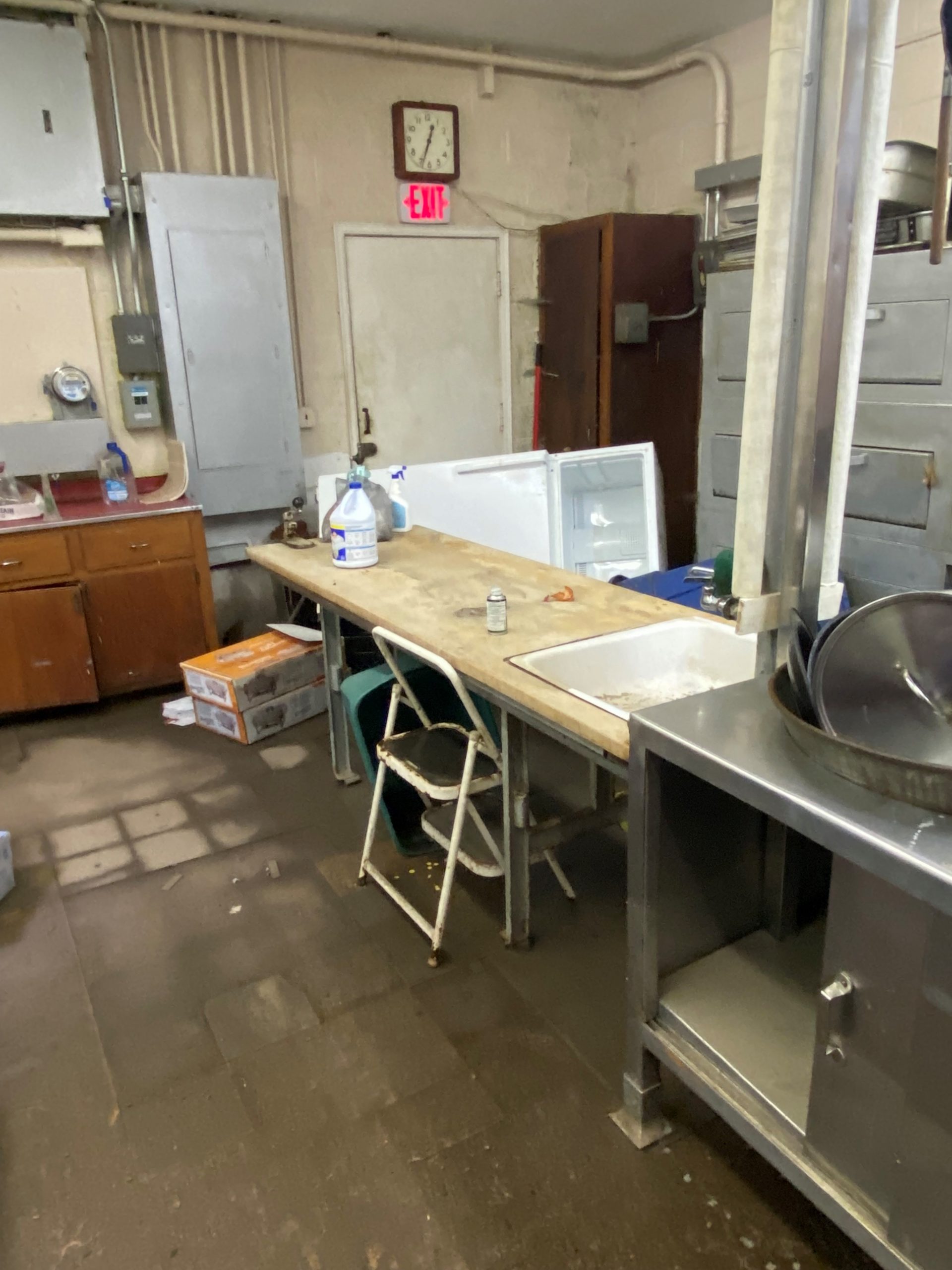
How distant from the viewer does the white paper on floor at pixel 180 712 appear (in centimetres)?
349

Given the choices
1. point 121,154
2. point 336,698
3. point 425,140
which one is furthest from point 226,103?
point 336,698

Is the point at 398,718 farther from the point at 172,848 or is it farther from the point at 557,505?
the point at 557,505

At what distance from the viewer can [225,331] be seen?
3785mm

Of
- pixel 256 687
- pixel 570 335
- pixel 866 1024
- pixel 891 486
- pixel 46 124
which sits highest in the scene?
pixel 46 124

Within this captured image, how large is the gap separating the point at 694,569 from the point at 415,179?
8.44 ft

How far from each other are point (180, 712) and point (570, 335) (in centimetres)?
272

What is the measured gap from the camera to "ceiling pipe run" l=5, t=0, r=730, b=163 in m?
3.55

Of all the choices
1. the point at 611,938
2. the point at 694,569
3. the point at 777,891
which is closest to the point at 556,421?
the point at 694,569

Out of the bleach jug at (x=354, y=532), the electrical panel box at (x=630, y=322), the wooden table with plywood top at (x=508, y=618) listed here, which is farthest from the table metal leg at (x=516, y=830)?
the electrical panel box at (x=630, y=322)

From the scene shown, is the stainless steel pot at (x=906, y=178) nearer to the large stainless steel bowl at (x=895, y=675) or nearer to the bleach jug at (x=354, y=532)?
the bleach jug at (x=354, y=532)

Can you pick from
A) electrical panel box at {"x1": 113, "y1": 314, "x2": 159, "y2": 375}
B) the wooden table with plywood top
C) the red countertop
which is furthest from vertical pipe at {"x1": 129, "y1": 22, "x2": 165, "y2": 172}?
the wooden table with plywood top

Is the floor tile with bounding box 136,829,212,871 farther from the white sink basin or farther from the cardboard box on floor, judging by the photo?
the white sink basin

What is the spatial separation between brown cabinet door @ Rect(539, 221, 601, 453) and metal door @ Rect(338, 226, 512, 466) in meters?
0.22

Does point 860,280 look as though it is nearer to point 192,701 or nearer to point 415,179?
point 192,701
